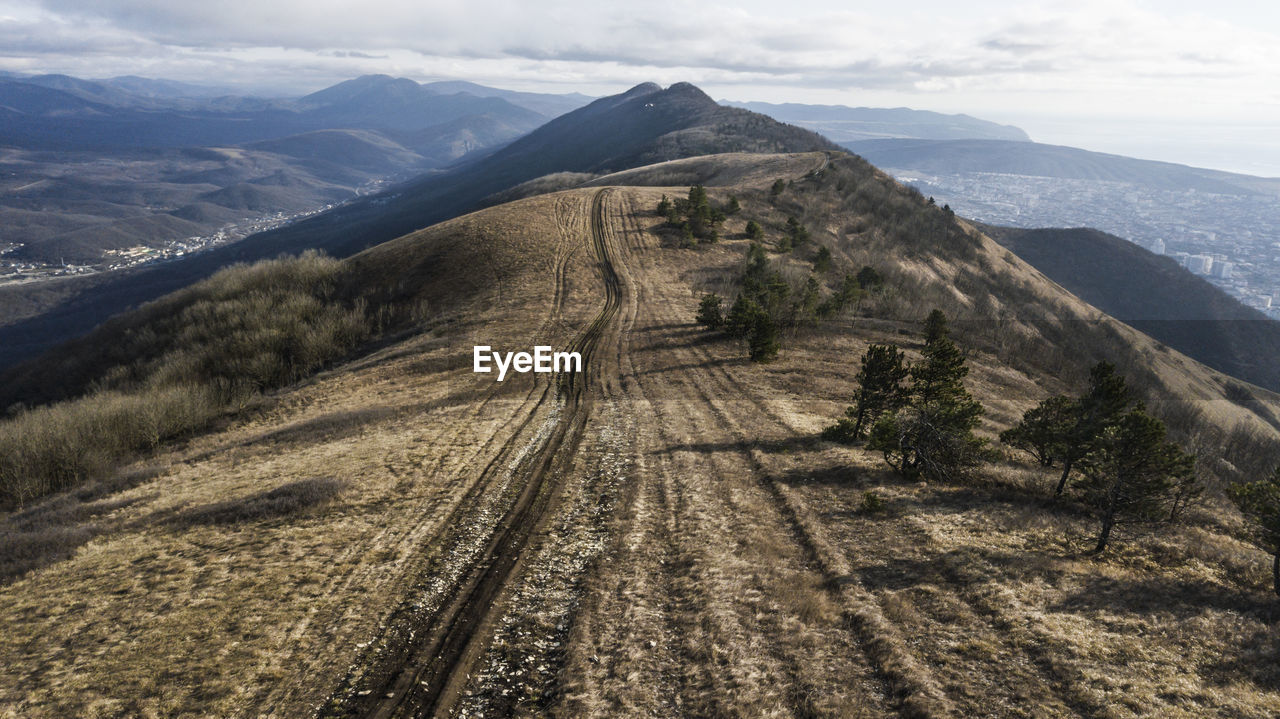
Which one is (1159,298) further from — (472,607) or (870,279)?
(472,607)

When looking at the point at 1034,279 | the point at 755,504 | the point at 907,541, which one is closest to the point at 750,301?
the point at 755,504

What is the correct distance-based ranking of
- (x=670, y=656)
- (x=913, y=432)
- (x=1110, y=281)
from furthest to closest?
1. (x=1110, y=281)
2. (x=913, y=432)
3. (x=670, y=656)

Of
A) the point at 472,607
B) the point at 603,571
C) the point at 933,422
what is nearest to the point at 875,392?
the point at 933,422

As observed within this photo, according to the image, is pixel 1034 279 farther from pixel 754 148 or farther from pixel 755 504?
pixel 755 504

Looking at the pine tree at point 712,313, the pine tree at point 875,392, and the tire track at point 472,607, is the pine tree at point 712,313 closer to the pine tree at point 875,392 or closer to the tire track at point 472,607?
the tire track at point 472,607

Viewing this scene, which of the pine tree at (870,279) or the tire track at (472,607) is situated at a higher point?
the pine tree at (870,279)

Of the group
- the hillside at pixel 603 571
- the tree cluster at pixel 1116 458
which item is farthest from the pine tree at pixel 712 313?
the tree cluster at pixel 1116 458
